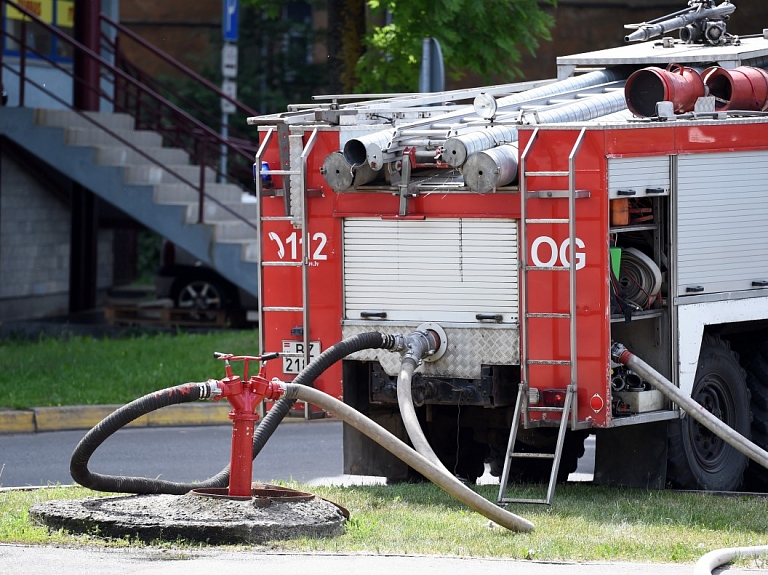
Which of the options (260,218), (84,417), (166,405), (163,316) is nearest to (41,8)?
(163,316)

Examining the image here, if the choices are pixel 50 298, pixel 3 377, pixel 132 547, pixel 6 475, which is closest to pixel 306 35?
pixel 50 298

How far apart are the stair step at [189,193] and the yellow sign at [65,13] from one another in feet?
13.9

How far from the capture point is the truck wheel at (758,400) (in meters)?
10.5

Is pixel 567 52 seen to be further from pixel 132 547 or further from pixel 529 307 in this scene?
pixel 132 547

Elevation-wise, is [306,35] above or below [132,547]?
above

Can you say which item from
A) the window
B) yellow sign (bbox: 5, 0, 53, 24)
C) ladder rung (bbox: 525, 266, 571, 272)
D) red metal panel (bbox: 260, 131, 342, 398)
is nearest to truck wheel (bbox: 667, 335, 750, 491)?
ladder rung (bbox: 525, 266, 571, 272)

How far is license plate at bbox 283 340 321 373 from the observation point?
988 centimetres

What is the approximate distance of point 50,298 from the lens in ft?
71.1

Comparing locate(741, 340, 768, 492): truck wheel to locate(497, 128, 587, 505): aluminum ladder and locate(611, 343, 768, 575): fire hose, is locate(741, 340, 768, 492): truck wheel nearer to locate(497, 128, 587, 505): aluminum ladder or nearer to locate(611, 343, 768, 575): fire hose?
locate(611, 343, 768, 575): fire hose

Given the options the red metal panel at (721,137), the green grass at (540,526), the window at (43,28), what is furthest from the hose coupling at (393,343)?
the window at (43,28)

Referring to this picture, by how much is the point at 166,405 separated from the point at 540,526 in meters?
2.09

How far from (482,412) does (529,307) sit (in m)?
1.14

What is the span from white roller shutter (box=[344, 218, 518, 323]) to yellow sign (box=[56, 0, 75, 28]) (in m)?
14.5

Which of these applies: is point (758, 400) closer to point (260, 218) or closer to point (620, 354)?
point (620, 354)
